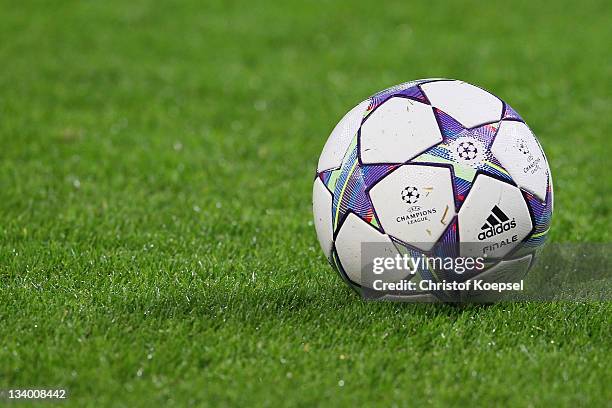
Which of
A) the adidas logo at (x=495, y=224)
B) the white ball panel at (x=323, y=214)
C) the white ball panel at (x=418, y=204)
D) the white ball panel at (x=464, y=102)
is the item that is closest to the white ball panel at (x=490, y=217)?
the adidas logo at (x=495, y=224)

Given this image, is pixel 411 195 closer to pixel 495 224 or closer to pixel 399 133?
pixel 399 133

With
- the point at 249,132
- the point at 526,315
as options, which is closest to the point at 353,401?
the point at 526,315

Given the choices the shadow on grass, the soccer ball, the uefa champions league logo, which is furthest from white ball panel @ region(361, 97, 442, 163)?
the shadow on grass

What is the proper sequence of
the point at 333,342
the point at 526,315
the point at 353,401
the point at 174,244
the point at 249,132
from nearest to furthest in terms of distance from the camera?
the point at 353,401, the point at 333,342, the point at 526,315, the point at 174,244, the point at 249,132

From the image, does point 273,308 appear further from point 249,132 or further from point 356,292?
point 249,132

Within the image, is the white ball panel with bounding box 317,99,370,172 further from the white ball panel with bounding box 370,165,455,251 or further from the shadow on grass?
the shadow on grass

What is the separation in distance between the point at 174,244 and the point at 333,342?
5.64 feet

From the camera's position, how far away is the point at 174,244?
5.65m

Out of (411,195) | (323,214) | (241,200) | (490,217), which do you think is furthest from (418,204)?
(241,200)

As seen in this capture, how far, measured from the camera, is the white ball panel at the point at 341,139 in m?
4.63

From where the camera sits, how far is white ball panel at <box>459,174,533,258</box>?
4.37 metres

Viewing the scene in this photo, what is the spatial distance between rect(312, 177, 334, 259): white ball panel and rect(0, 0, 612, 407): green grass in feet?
1.12

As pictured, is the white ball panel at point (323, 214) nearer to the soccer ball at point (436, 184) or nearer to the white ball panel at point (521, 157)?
the soccer ball at point (436, 184)

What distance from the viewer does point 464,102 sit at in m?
4.61
